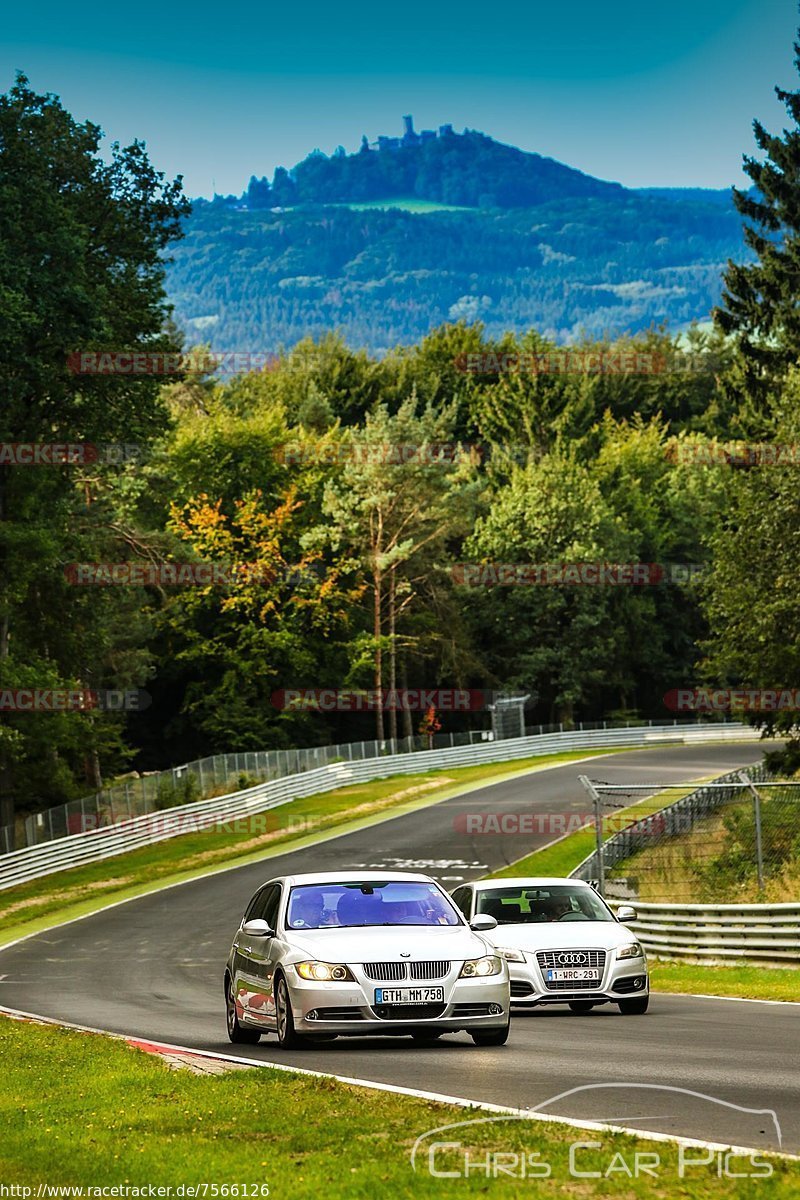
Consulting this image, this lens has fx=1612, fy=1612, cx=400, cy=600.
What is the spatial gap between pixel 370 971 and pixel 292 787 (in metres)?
49.8

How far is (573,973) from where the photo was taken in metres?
17.1

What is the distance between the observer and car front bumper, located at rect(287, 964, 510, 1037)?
12781 mm

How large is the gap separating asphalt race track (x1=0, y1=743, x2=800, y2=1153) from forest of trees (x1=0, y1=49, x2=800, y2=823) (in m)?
9.44

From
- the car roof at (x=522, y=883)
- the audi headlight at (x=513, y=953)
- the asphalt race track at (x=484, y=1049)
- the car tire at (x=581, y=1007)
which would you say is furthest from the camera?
the car roof at (x=522, y=883)

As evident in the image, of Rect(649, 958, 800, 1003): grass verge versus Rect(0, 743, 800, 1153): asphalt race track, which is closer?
Rect(0, 743, 800, 1153): asphalt race track

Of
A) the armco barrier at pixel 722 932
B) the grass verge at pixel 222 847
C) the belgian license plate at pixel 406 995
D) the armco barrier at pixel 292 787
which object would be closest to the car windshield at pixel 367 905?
the belgian license plate at pixel 406 995

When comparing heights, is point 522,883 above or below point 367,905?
below

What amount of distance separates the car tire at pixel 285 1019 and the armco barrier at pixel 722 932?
35.5 feet

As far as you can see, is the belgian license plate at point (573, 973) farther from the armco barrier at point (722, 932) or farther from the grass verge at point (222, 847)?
the grass verge at point (222, 847)

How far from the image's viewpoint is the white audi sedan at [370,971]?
1280cm

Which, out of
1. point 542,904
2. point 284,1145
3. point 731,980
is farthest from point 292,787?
point 284,1145

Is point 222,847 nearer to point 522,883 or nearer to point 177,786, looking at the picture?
point 177,786

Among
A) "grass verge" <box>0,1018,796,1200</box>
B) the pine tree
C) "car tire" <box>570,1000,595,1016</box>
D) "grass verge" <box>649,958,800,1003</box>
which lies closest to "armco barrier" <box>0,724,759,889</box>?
the pine tree

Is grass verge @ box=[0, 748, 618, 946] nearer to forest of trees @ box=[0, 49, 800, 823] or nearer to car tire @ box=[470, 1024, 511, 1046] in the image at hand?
forest of trees @ box=[0, 49, 800, 823]
